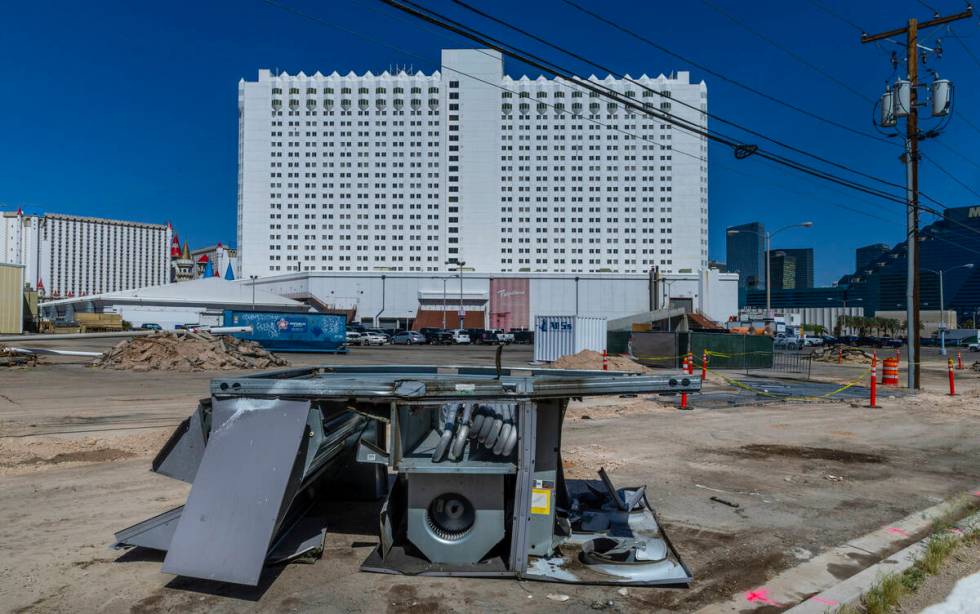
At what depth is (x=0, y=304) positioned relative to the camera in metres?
47.8

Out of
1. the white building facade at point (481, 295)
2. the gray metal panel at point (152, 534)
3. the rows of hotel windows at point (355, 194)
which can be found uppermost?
the rows of hotel windows at point (355, 194)

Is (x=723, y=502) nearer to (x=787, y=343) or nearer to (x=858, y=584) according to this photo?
(x=858, y=584)

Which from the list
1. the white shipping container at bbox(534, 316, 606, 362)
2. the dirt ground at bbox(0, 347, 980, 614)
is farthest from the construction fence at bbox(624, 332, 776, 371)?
the dirt ground at bbox(0, 347, 980, 614)

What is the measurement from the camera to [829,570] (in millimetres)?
5039

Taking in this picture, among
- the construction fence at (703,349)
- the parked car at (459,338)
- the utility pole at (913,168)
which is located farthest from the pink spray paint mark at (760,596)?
the parked car at (459,338)

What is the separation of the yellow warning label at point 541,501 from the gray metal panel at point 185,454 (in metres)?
2.54

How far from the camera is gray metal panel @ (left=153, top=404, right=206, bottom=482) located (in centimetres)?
491

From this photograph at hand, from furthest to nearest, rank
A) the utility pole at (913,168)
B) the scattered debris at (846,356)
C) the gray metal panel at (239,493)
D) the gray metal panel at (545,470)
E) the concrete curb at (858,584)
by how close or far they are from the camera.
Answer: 1. the scattered debris at (846,356)
2. the utility pole at (913,168)
3. the gray metal panel at (545,470)
4. the concrete curb at (858,584)
5. the gray metal panel at (239,493)

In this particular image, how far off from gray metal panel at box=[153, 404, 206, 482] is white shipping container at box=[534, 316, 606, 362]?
2665cm

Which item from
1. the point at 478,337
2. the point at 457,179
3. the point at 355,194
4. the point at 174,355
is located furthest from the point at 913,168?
the point at 355,194

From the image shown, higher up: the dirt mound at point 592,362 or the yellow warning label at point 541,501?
the yellow warning label at point 541,501

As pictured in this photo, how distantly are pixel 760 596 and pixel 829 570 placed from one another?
0.93 metres

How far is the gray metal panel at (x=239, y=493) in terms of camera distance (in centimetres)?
413

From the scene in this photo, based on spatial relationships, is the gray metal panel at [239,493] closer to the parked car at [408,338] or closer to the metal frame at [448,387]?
the metal frame at [448,387]
